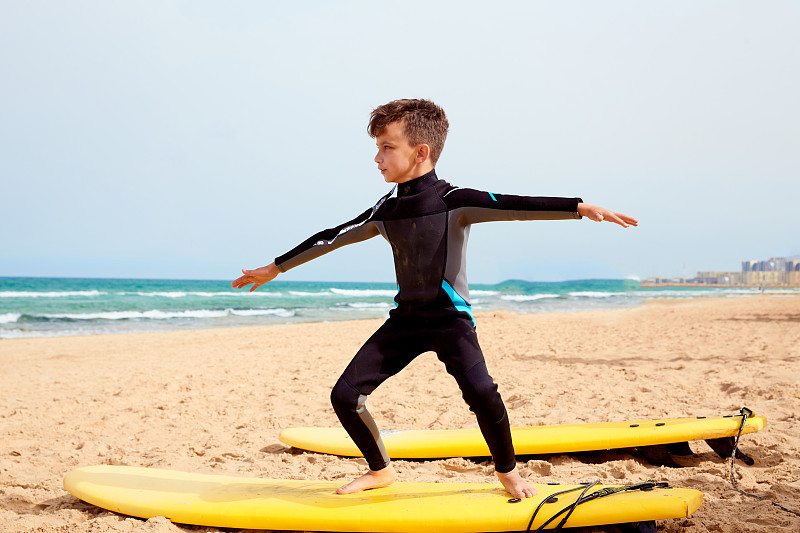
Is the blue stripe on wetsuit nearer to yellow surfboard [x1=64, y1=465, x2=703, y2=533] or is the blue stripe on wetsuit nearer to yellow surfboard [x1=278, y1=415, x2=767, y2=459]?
yellow surfboard [x1=64, y1=465, x2=703, y2=533]

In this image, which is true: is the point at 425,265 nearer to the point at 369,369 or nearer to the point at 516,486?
the point at 369,369

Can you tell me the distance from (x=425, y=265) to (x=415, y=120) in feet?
2.23

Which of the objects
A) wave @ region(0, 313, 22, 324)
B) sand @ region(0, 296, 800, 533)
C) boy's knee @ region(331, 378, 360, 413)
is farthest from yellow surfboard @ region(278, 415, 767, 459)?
wave @ region(0, 313, 22, 324)

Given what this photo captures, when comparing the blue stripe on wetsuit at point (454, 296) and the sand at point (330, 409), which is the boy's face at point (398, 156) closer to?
the blue stripe on wetsuit at point (454, 296)

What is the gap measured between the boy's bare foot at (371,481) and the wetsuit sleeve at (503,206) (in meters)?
1.40

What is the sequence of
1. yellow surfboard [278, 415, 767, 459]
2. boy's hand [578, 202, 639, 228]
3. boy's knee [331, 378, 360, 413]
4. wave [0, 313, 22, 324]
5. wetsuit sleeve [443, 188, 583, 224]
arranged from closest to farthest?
boy's hand [578, 202, 639, 228], wetsuit sleeve [443, 188, 583, 224], boy's knee [331, 378, 360, 413], yellow surfboard [278, 415, 767, 459], wave [0, 313, 22, 324]

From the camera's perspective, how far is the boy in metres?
2.64

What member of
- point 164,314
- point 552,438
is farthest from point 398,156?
point 164,314

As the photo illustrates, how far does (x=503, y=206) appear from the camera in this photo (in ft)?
8.63

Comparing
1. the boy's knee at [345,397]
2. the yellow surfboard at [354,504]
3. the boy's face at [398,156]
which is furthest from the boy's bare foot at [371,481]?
the boy's face at [398,156]

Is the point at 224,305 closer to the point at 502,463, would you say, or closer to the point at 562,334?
the point at 562,334

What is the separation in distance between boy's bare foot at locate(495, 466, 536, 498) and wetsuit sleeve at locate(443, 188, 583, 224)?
1219 millimetres

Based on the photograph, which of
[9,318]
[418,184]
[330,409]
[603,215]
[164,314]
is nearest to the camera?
[603,215]

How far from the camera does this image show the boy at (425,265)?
104 inches
